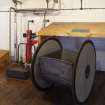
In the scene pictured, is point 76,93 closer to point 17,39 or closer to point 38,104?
point 38,104

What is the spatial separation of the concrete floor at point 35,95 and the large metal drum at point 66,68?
0.13m

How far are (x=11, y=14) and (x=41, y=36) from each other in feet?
4.01

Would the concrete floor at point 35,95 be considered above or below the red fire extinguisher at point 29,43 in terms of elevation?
below

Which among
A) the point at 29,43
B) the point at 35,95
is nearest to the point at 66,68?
the point at 35,95

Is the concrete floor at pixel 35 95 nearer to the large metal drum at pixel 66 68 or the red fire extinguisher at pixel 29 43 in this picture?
the large metal drum at pixel 66 68

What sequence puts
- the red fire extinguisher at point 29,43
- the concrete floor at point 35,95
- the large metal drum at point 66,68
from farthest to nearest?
the red fire extinguisher at point 29,43 → the concrete floor at point 35,95 → the large metal drum at point 66,68

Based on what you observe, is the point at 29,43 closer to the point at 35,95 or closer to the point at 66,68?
the point at 35,95

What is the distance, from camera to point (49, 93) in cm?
310

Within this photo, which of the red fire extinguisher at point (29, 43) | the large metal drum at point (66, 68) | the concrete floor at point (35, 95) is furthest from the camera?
the red fire extinguisher at point (29, 43)

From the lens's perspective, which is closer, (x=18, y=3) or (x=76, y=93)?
(x=76, y=93)

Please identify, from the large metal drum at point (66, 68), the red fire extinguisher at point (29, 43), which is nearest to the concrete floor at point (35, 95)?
the large metal drum at point (66, 68)

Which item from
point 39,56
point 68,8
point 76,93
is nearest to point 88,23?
point 68,8

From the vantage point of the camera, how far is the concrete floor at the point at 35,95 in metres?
2.81

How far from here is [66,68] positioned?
2.55 metres
